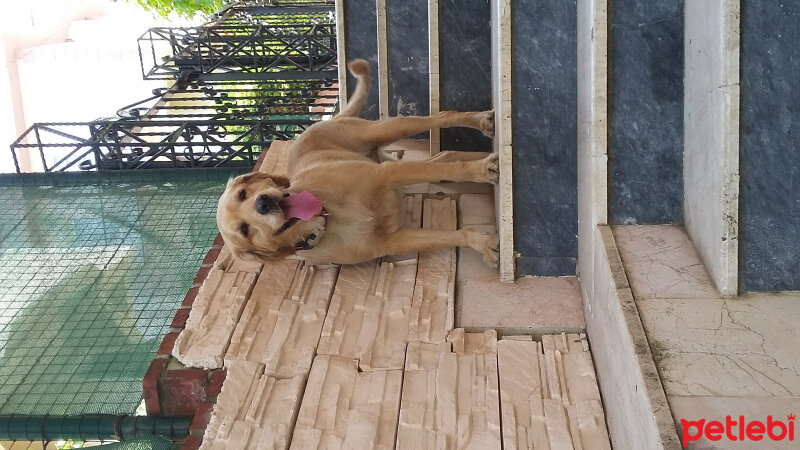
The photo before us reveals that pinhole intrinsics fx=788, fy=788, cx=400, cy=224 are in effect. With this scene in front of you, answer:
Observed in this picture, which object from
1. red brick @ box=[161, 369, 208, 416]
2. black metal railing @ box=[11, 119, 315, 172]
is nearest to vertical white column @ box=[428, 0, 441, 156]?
black metal railing @ box=[11, 119, 315, 172]

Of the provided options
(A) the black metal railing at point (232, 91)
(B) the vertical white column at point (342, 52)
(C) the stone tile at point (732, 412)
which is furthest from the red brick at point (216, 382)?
(A) the black metal railing at point (232, 91)

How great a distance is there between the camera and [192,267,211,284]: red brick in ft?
16.5

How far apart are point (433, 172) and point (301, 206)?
834mm

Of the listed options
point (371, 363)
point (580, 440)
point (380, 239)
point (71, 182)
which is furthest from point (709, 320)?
point (71, 182)

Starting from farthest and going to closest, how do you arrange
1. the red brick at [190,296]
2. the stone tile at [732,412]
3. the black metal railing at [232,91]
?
the black metal railing at [232,91] < the red brick at [190,296] < the stone tile at [732,412]

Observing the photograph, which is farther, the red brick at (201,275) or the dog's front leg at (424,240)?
the red brick at (201,275)

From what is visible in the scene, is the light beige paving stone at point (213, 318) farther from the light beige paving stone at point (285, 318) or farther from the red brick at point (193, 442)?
the red brick at point (193, 442)

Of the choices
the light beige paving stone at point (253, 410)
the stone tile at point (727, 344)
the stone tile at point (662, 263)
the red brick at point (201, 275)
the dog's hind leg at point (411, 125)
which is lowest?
the light beige paving stone at point (253, 410)

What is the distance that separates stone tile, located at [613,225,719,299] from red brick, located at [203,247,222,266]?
8.96 ft

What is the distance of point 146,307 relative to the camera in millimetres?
5117

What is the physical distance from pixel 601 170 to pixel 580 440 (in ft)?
4.18

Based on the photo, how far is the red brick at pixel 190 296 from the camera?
4763 millimetres

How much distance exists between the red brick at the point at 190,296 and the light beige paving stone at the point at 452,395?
4.88 ft

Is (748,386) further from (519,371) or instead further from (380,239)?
(380,239)
